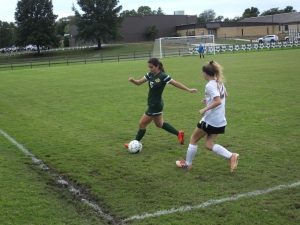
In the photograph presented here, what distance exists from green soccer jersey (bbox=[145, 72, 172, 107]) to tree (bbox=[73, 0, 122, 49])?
83326 millimetres

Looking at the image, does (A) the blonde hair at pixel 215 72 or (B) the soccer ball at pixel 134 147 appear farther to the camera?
(B) the soccer ball at pixel 134 147

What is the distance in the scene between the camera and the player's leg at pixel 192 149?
700cm

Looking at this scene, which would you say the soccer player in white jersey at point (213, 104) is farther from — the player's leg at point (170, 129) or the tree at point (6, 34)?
the tree at point (6, 34)

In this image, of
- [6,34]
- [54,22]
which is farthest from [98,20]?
[6,34]

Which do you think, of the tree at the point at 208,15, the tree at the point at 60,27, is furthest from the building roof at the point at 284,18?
the tree at the point at 208,15

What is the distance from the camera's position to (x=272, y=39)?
78.2 meters

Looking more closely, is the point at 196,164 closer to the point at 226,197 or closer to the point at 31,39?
the point at 226,197

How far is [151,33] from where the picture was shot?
342ft

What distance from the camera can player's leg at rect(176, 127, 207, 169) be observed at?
6999 millimetres

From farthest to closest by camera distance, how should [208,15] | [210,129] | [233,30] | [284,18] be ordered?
1. [208,15]
2. [284,18]
3. [233,30]
4. [210,129]

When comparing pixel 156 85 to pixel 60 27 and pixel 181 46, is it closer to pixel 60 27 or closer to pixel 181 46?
pixel 181 46

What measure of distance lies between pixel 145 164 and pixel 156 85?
1487 millimetres

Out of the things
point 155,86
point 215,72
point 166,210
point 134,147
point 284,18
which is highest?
point 284,18

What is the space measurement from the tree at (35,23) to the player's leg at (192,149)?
8612cm
